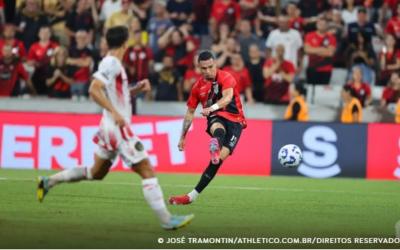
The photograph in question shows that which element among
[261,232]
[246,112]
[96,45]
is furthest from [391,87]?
[261,232]

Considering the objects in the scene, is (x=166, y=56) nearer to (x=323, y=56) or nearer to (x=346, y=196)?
(x=323, y=56)

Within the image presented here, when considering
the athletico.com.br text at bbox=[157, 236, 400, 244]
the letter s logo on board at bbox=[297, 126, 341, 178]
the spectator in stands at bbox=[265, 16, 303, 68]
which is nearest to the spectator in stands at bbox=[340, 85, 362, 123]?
the spectator in stands at bbox=[265, 16, 303, 68]

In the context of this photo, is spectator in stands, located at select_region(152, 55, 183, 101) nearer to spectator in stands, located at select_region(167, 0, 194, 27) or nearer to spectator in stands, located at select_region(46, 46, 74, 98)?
spectator in stands, located at select_region(167, 0, 194, 27)

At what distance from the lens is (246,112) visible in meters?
23.3

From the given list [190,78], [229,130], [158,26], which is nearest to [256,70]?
[190,78]

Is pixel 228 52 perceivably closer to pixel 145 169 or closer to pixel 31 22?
pixel 31 22

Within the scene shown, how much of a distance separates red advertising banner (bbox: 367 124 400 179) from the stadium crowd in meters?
2.14

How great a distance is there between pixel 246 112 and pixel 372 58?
3703 millimetres

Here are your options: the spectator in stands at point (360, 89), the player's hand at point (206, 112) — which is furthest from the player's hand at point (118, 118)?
the spectator in stands at point (360, 89)

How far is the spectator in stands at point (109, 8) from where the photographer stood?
24.7 m

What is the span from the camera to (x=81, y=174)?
35.7 feet

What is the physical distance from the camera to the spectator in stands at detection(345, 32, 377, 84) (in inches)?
Result: 949

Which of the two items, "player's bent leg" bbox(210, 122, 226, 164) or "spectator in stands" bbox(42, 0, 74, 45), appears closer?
"player's bent leg" bbox(210, 122, 226, 164)

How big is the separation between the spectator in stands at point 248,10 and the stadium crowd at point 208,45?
0.09 feet
